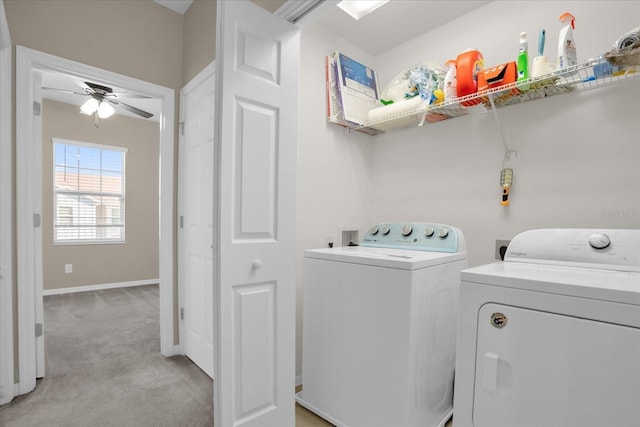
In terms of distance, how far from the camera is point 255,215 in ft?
4.66

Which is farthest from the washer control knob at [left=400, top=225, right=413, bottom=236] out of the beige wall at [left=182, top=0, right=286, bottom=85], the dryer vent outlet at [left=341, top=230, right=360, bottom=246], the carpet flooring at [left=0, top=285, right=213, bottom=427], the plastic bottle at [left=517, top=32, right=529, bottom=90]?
the beige wall at [left=182, top=0, right=286, bottom=85]

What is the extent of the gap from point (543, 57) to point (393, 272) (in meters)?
1.29

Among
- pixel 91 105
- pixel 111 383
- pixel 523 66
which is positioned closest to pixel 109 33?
pixel 91 105

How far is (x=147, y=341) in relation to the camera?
2672 mm

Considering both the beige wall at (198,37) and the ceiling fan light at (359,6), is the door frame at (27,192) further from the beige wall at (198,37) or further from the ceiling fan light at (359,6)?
the ceiling fan light at (359,6)

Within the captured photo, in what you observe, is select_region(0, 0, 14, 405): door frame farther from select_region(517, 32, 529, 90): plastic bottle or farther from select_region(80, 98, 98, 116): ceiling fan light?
select_region(517, 32, 529, 90): plastic bottle

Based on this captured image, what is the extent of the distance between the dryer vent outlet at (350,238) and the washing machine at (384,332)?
54 cm

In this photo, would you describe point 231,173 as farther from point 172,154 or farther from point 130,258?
point 130,258

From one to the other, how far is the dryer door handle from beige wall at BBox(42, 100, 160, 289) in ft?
17.0

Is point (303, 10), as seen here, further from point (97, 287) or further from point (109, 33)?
point (97, 287)

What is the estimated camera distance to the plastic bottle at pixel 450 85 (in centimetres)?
179

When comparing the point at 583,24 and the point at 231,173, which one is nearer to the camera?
the point at 231,173

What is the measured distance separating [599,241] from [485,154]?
0.84 meters

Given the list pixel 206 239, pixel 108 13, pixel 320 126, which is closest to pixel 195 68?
pixel 108 13
